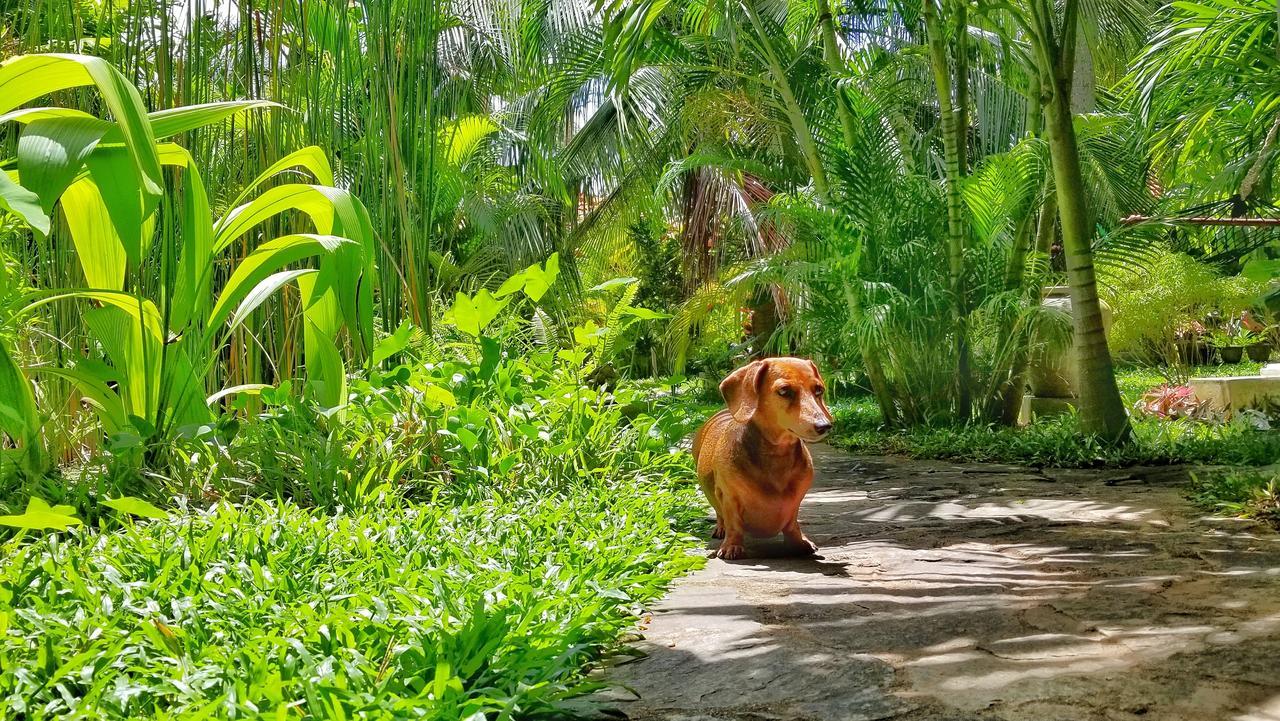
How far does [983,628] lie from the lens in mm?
2221

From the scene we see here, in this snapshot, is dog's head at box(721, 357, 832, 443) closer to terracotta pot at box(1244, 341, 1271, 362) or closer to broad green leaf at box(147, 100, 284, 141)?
broad green leaf at box(147, 100, 284, 141)

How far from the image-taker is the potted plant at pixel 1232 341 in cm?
1361

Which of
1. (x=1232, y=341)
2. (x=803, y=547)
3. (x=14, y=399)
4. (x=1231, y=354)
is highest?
(x=14, y=399)

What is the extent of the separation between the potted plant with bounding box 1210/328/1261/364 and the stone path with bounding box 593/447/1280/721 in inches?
444

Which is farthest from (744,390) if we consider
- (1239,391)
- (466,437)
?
(1239,391)

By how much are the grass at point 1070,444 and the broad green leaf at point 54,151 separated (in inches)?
193

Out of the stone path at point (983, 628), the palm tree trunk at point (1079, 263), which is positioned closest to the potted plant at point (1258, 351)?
the palm tree trunk at point (1079, 263)

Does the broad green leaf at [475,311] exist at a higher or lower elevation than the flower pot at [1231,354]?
higher

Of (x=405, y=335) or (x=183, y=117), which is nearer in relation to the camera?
(x=183, y=117)

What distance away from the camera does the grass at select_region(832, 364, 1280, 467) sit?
527 cm

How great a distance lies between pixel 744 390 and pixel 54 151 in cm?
→ 192

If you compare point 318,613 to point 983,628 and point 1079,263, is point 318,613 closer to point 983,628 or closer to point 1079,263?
point 983,628

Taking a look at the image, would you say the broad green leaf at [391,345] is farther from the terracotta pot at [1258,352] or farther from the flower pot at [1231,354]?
the terracotta pot at [1258,352]

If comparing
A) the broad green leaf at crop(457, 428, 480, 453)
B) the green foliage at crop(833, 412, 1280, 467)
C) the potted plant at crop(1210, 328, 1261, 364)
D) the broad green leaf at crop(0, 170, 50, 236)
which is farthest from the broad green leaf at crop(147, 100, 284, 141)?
the potted plant at crop(1210, 328, 1261, 364)
